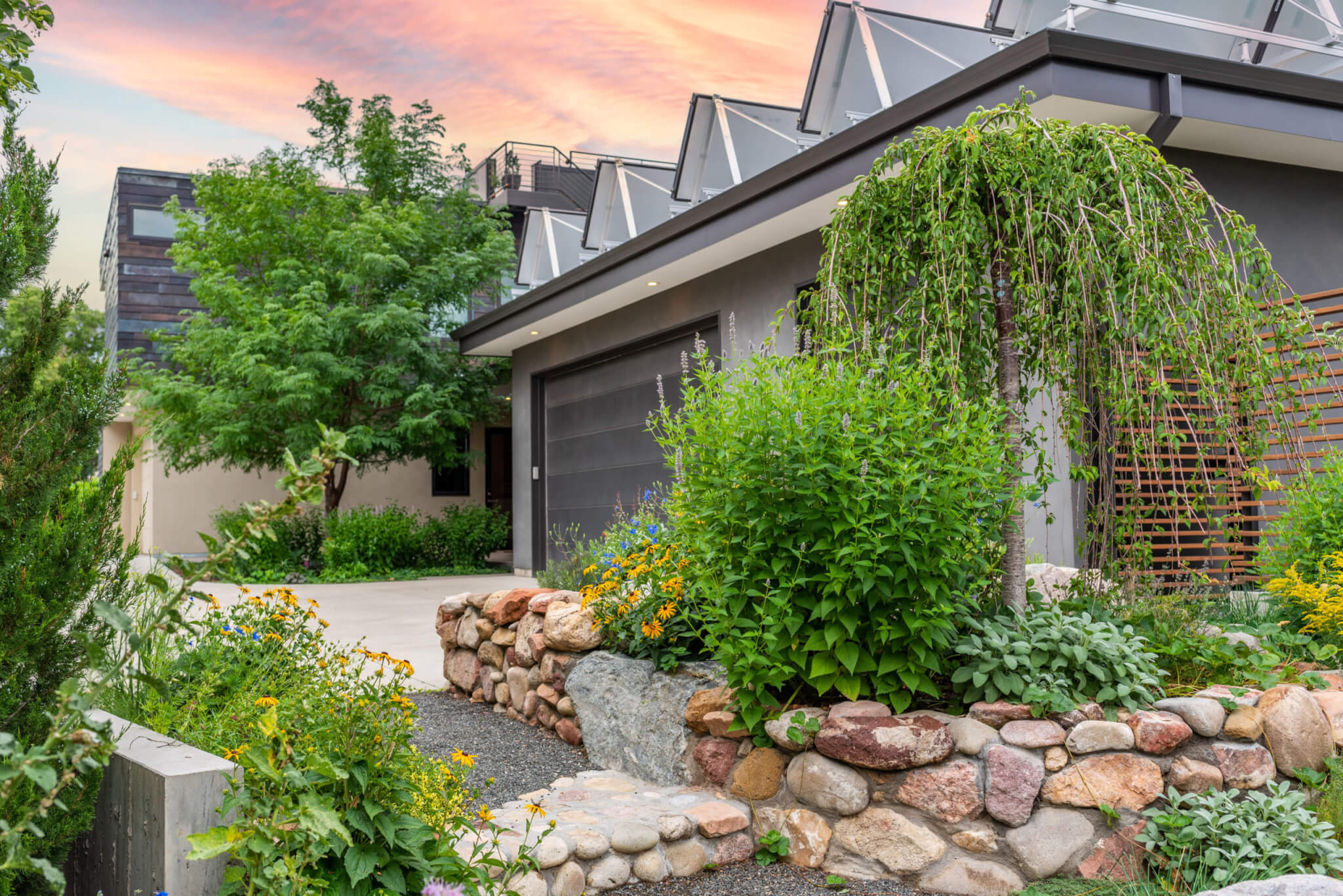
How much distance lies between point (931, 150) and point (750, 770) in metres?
2.57

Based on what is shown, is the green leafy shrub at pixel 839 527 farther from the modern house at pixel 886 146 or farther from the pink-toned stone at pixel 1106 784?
the modern house at pixel 886 146

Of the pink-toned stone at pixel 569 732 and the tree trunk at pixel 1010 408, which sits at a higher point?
the tree trunk at pixel 1010 408

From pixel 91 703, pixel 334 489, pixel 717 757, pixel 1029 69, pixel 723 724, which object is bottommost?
pixel 717 757

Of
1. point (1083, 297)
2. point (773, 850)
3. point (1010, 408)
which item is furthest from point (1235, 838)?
point (1083, 297)

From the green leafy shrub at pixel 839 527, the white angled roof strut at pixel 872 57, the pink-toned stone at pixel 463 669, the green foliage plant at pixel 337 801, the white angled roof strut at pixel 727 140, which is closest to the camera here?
the green foliage plant at pixel 337 801

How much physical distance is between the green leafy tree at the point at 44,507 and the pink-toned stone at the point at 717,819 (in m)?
1.86

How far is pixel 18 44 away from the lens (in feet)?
8.46

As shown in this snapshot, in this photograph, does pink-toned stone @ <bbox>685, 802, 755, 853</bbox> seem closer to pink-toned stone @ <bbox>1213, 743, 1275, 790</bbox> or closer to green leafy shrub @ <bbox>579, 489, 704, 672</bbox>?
green leafy shrub @ <bbox>579, 489, 704, 672</bbox>

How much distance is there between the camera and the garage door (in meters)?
10.6

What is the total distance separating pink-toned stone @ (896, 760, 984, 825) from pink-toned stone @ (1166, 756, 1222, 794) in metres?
0.68

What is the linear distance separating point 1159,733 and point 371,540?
41.4 feet

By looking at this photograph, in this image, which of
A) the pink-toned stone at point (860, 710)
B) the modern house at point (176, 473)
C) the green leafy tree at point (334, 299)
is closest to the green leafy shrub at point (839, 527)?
the pink-toned stone at point (860, 710)

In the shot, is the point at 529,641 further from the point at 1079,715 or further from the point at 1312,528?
the point at 1312,528

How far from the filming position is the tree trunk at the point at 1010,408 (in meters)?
3.71
